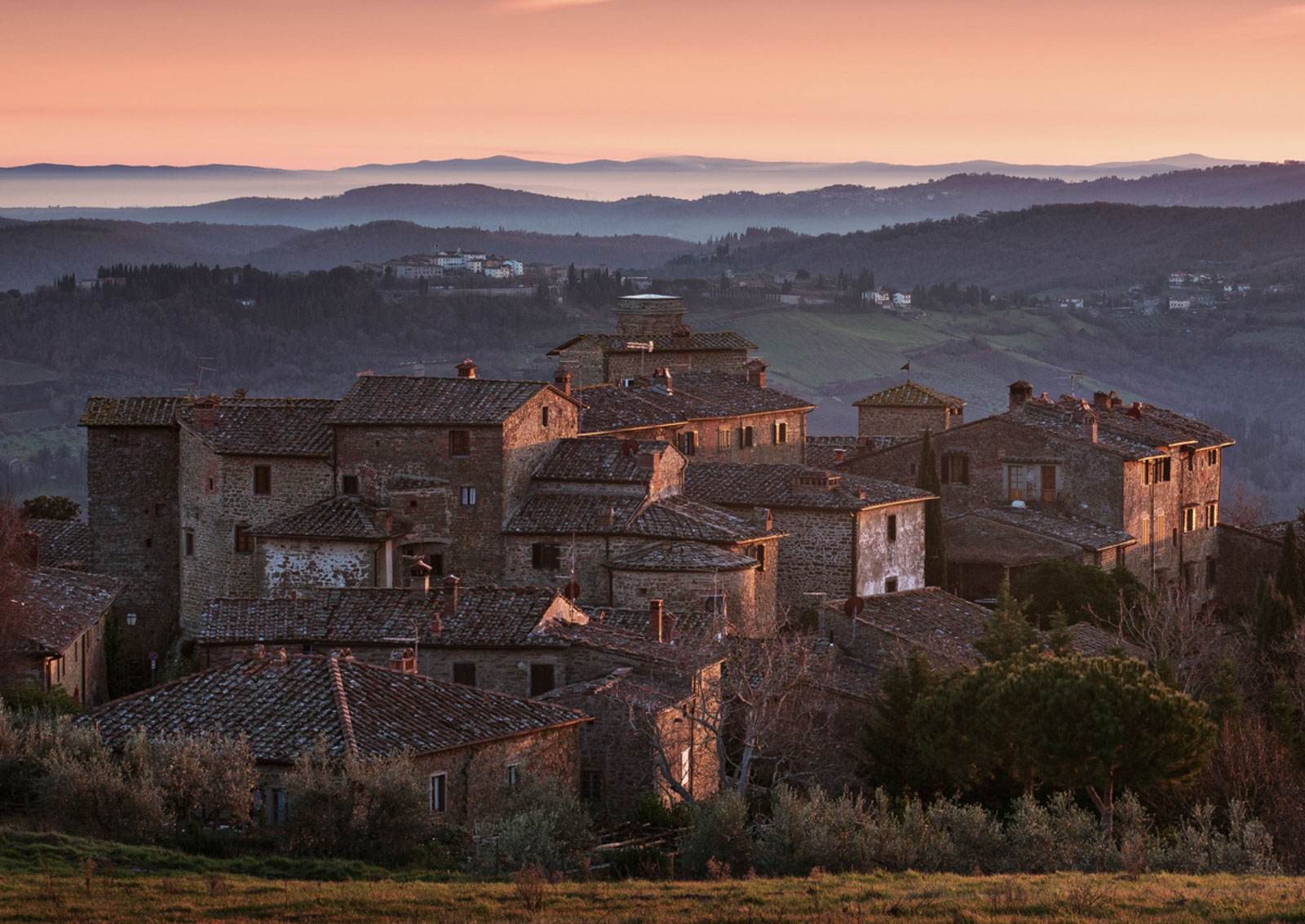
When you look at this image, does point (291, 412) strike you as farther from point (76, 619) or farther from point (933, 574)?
point (933, 574)

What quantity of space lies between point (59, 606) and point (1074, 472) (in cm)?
2860

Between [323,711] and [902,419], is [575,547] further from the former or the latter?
[902,419]

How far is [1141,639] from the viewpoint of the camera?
147ft

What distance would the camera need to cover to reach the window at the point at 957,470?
180 ft

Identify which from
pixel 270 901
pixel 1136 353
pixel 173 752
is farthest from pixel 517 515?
pixel 1136 353

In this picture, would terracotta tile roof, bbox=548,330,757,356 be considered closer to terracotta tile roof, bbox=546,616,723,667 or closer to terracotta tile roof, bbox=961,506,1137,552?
terracotta tile roof, bbox=961,506,1137,552

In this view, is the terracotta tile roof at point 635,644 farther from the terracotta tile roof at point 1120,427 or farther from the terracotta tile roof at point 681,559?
the terracotta tile roof at point 1120,427

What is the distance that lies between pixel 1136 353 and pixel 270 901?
188 meters

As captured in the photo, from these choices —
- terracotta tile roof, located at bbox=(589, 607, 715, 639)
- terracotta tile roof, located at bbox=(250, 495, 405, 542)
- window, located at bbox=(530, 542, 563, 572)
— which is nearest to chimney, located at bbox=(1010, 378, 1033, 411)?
window, located at bbox=(530, 542, 563, 572)

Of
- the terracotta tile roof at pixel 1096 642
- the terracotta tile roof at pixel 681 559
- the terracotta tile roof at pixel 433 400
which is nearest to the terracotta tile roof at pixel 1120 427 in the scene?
the terracotta tile roof at pixel 1096 642

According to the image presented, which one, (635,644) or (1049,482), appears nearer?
(635,644)

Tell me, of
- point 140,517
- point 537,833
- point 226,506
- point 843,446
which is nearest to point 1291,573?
point 843,446

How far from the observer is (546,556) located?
1657 inches

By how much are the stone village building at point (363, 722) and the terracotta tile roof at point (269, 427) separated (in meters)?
13.8
